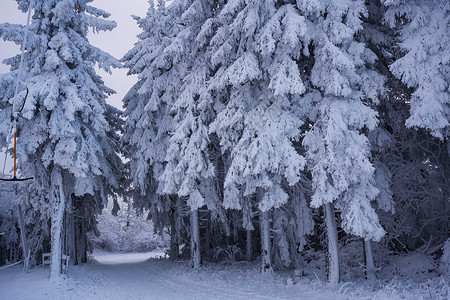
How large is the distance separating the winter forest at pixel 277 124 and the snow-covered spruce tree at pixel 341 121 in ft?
0.14

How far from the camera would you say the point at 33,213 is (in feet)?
61.0

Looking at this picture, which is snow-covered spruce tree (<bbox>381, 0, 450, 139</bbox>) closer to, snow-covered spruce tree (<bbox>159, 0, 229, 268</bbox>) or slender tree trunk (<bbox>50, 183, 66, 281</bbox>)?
snow-covered spruce tree (<bbox>159, 0, 229, 268</bbox>)

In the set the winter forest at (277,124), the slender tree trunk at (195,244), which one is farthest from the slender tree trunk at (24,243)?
the slender tree trunk at (195,244)

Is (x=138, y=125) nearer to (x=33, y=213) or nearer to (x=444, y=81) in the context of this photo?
(x=33, y=213)

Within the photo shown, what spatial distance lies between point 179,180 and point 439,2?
995 cm

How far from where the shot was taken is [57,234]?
13.8 meters

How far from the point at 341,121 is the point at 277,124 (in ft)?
6.13

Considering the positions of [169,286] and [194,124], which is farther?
[194,124]

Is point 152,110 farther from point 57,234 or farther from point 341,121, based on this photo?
point 341,121

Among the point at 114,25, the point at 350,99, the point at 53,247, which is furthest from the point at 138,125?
the point at 350,99

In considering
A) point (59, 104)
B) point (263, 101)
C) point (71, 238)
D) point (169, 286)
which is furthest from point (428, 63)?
point (71, 238)

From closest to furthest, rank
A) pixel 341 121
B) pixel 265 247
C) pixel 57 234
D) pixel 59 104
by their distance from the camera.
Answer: pixel 341 121 → pixel 265 247 → pixel 59 104 → pixel 57 234

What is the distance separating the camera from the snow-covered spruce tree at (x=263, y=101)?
9914 millimetres

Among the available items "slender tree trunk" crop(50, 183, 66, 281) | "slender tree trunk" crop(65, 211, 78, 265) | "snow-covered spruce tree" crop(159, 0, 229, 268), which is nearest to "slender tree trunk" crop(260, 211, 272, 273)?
"snow-covered spruce tree" crop(159, 0, 229, 268)
